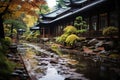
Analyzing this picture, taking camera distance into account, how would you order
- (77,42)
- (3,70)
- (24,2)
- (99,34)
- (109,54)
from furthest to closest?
(77,42)
(99,34)
(24,2)
(109,54)
(3,70)

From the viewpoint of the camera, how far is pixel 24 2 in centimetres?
2430

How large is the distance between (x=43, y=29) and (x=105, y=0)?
1779 inches

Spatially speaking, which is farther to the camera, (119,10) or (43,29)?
(43,29)

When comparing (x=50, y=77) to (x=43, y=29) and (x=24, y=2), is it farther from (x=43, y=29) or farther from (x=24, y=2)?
(x=43, y=29)

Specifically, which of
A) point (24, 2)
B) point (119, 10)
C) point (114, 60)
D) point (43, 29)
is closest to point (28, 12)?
point (24, 2)

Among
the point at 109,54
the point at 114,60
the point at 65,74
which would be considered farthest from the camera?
the point at 109,54

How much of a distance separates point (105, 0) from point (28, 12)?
31.5 feet

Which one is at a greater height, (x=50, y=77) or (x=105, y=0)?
(x=105, y=0)

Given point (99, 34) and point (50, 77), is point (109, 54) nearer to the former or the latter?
point (99, 34)

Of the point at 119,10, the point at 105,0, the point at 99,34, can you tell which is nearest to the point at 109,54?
the point at 119,10

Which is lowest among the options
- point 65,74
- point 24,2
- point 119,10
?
point 65,74

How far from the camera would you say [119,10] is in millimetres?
18922

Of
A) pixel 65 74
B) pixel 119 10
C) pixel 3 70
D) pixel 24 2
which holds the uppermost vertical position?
pixel 24 2

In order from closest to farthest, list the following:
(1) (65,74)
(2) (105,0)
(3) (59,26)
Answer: (1) (65,74)
(2) (105,0)
(3) (59,26)
